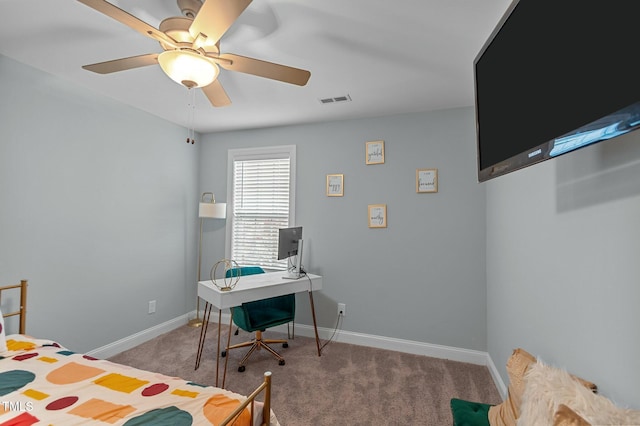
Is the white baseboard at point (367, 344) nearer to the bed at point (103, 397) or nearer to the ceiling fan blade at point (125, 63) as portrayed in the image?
the bed at point (103, 397)

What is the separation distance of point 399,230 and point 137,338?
122 inches

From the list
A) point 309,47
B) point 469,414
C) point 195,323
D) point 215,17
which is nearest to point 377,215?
point 309,47

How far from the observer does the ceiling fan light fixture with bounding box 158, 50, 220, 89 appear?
4.93ft

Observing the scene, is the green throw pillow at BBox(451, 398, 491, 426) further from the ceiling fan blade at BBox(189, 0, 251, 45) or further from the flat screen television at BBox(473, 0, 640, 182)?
the ceiling fan blade at BBox(189, 0, 251, 45)

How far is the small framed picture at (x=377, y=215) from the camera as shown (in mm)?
3404

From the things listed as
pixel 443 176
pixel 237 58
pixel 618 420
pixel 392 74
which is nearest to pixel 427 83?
pixel 392 74

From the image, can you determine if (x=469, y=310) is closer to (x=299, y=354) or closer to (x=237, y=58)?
(x=299, y=354)

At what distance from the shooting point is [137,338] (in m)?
3.35

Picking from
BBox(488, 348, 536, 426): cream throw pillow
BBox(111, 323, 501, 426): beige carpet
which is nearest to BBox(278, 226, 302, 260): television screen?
BBox(111, 323, 501, 426): beige carpet

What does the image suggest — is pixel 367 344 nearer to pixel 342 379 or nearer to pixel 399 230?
pixel 342 379

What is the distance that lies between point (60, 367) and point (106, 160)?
6.74ft

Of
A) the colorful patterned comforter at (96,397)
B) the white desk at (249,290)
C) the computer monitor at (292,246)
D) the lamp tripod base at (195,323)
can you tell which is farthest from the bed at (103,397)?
the lamp tripod base at (195,323)

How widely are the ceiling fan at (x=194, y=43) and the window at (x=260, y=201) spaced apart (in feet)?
6.96

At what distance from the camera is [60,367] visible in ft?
5.66
